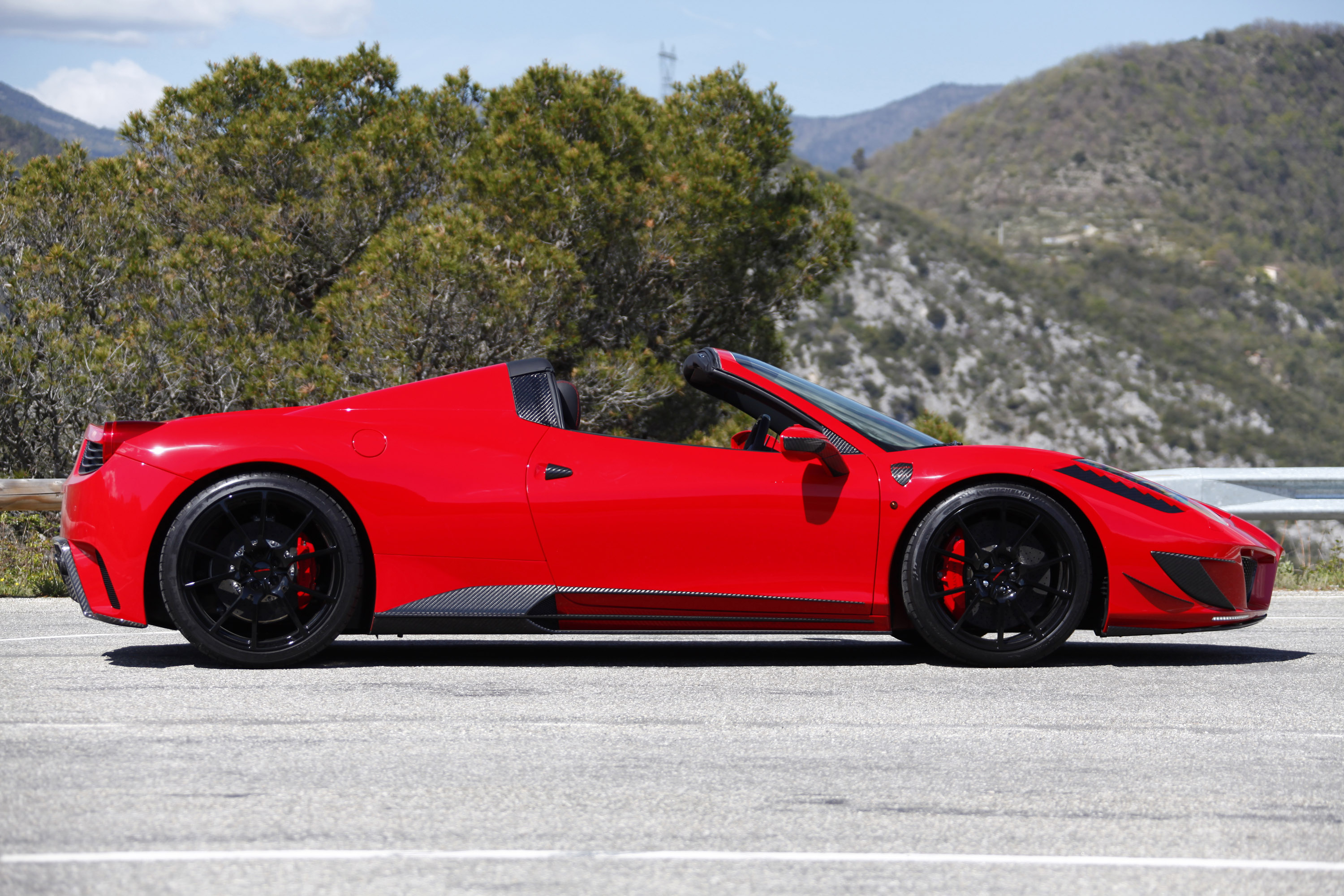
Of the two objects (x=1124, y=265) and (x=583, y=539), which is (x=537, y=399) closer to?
(x=583, y=539)

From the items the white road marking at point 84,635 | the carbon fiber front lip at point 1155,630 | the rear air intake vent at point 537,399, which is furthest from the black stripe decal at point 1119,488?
the white road marking at point 84,635

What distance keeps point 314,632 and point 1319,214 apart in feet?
365

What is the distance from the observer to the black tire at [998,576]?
209 inches

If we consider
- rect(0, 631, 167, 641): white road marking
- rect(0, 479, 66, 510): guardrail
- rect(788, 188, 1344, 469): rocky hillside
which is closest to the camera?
rect(0, 631, 167, 641): white road marking

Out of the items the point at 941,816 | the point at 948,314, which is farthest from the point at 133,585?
the point at 948,314

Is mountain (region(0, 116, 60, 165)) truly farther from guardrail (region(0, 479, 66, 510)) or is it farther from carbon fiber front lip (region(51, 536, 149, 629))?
carbon fiber front lip (region(51, 536, 149, 629))

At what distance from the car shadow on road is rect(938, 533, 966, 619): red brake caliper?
317mm

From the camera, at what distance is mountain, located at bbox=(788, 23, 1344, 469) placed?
220 feet

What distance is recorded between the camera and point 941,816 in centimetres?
333

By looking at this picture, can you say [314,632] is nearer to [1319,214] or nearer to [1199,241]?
[1199,241]

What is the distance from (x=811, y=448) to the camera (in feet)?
17.0

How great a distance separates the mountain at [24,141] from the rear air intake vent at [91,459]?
12944 mm

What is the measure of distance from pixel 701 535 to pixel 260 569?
1713 millimetres

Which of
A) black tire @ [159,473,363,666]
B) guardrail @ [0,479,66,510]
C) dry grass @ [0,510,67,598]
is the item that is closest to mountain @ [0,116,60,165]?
dry grass @ [0,510,67,598]
